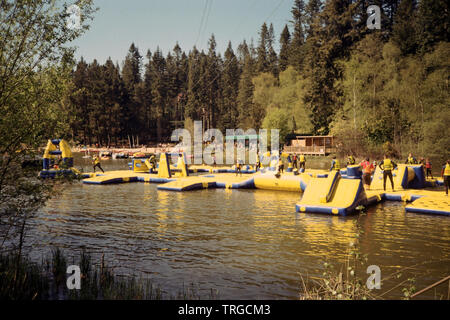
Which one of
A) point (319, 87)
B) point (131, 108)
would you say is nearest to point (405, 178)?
point (319, 87)

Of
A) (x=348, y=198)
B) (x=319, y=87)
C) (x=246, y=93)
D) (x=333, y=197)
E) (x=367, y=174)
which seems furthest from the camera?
(x=246, y=93)

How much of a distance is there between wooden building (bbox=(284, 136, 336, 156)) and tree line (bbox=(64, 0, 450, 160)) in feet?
8.52

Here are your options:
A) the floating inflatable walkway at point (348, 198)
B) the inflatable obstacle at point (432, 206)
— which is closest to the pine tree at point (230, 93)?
the floating inflatable walkway at point (348, 198)

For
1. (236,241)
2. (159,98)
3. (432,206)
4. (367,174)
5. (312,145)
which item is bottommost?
(236,241)

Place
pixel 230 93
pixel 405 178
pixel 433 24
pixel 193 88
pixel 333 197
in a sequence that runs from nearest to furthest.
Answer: pixel 333 197 < pixel 405 178 < pixel 433 24 < pixel 193 88 < pixel 230 93

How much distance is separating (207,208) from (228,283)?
9.76 metres

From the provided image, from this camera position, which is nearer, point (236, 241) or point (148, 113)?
point (236, 241)

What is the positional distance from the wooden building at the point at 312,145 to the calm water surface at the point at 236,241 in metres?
35.4

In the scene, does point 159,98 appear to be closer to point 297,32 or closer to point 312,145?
point 297,32

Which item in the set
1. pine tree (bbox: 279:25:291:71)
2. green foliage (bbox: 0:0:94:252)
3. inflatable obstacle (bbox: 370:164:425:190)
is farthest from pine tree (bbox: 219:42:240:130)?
green foliage (bbox: 0:0:94:252)

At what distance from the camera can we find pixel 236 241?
12.2 m

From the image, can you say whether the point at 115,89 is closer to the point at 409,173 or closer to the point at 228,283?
the point at 409,173

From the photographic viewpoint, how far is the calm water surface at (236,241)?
9031 mm

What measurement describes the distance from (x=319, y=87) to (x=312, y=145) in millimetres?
11180
